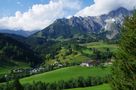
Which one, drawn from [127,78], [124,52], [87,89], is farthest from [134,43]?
[87,89]

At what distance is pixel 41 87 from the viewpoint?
17762 centimetres

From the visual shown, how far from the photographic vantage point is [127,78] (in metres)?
22.3

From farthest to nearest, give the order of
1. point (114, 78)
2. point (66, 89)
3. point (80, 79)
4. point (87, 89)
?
point (80, 79) < point (66, 89) < point (87, 89) < point (114, 78)

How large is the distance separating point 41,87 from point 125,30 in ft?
517

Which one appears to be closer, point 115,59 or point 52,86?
point 115,59

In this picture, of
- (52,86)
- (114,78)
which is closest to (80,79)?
(52,86)

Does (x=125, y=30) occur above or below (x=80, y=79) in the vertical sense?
above

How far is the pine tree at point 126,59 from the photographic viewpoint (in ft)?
72.0

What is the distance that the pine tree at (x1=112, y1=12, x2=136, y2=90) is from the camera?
21938 mm

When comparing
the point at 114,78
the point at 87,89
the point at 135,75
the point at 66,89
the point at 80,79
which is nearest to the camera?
the point at 135,75

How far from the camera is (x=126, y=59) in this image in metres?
22.3

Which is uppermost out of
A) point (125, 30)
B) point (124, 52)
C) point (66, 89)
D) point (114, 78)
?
point (125, 30)

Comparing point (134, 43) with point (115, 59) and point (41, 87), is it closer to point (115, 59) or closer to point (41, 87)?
point (115, 59)

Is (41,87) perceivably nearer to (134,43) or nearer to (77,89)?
(77,89)
